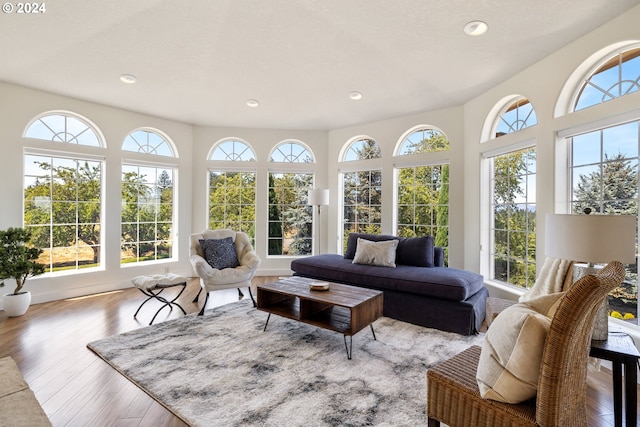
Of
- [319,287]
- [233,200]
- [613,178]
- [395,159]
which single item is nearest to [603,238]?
[613,178]

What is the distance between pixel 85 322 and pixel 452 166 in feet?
16.5

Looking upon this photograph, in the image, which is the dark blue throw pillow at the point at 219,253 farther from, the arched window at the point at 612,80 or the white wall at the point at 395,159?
the arched window at the point at 612,80

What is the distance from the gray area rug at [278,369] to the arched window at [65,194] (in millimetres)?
2275

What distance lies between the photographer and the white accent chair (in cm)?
362

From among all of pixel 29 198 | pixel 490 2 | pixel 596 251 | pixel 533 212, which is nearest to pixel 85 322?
pixel 29 198

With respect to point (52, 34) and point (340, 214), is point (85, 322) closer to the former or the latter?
point (52, 34)

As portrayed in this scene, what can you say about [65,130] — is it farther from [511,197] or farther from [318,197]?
[511,197]

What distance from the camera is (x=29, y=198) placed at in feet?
13.2

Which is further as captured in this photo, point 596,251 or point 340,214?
point 340,214

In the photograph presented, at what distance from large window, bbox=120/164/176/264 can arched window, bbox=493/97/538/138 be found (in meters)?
5.13

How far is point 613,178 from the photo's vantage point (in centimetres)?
258

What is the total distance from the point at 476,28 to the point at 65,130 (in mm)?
5169

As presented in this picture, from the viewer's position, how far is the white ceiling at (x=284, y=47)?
2375 millimetres

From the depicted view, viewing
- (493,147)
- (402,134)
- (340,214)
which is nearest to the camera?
(493,147)
